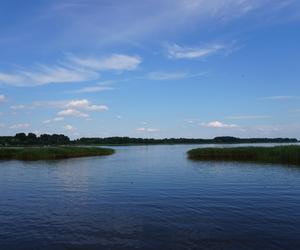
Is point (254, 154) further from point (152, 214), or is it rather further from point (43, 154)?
point (152, 214)

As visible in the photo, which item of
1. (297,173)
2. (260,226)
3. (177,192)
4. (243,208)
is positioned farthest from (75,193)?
(297,173)

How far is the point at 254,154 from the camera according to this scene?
63.2m

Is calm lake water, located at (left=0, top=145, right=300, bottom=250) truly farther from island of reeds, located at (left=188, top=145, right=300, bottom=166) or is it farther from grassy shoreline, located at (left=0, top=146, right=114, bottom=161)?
grassy shoreline, located at (left=0, top=146, right=114, bottom=161)

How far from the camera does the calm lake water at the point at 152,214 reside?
14859mm

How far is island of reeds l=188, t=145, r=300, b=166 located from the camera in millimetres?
55909

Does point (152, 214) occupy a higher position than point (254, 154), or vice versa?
point (254, 154)

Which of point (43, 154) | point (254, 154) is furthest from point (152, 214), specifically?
point (43, 154)

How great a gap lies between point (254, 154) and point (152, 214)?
154 ft

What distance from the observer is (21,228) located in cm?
1702

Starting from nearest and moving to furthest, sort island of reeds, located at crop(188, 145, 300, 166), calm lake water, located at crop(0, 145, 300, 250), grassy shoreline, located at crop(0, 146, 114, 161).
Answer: calm lake water, located at crop(0, 145, 300, 250) → island of reeds, located at crop(188, 145, 300, 166) → grassy shoreline, located at crop(0, 146, 114, 161)

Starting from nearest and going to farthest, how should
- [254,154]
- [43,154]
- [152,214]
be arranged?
[152,214], [254,154], [43,154]

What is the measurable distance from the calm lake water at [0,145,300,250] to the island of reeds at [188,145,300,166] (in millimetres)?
22895

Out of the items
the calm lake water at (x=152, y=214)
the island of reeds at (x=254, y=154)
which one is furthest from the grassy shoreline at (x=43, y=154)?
the calm lake water at (x=152, y=214)

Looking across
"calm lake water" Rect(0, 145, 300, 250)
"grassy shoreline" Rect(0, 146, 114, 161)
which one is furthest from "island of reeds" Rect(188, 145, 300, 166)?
"grassy shoreline" Rect(0, 146, 114, 161)
